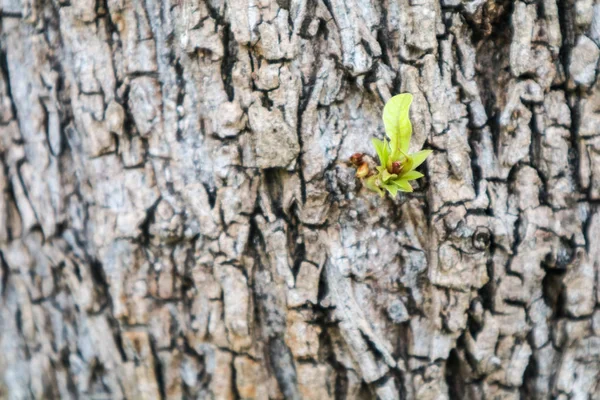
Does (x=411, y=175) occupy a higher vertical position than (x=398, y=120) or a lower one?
lower

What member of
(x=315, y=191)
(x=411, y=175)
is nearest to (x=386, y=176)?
(x=411, y=175)

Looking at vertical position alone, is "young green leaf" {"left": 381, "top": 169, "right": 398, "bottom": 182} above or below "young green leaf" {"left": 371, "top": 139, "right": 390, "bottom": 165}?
below

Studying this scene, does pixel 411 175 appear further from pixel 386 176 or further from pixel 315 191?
pixel 315 191

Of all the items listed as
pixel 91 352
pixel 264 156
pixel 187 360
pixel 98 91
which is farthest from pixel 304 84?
pixel 91 352

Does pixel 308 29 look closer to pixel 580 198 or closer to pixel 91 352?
pixel 580 198
